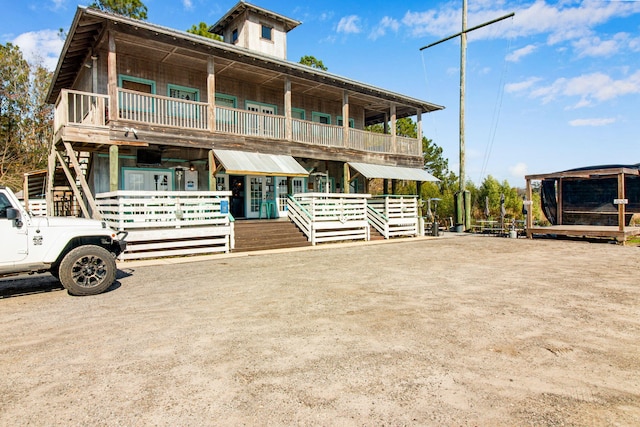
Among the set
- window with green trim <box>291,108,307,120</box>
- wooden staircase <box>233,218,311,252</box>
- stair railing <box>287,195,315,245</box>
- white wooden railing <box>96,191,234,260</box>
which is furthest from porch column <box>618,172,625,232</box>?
white wooden railing <box>96,191,234,260</box>

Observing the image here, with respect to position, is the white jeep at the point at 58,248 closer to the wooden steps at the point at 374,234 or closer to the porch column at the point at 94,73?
Result: the porch column at the point at 94,73

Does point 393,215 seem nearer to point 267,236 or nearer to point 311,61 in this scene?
point 267,236

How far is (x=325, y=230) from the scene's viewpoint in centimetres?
1534

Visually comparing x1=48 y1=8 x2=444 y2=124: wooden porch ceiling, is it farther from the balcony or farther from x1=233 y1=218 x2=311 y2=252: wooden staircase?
x1=233 y1=218 x2=311 y2=252: wooden staircase

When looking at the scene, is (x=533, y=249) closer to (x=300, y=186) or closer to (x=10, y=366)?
(x=300, y=186)

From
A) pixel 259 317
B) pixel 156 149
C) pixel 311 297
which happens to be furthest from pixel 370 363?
pixel 156 149

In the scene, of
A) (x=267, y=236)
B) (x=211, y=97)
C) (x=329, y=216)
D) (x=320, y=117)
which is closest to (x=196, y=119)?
(x=211, y=97)

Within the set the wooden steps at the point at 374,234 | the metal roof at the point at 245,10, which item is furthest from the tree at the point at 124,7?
the wooden steps at the point at 374,234

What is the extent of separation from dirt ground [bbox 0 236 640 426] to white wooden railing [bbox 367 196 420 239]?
32.1 ft

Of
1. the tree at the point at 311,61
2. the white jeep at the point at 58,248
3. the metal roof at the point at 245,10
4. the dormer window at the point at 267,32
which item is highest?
the tree at the point at 311,61

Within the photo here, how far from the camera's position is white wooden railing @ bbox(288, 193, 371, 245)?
14695 mm

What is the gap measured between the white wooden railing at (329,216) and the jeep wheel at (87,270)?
333 inches

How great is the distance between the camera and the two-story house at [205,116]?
11578 mm

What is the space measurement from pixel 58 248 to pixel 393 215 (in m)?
13.6
